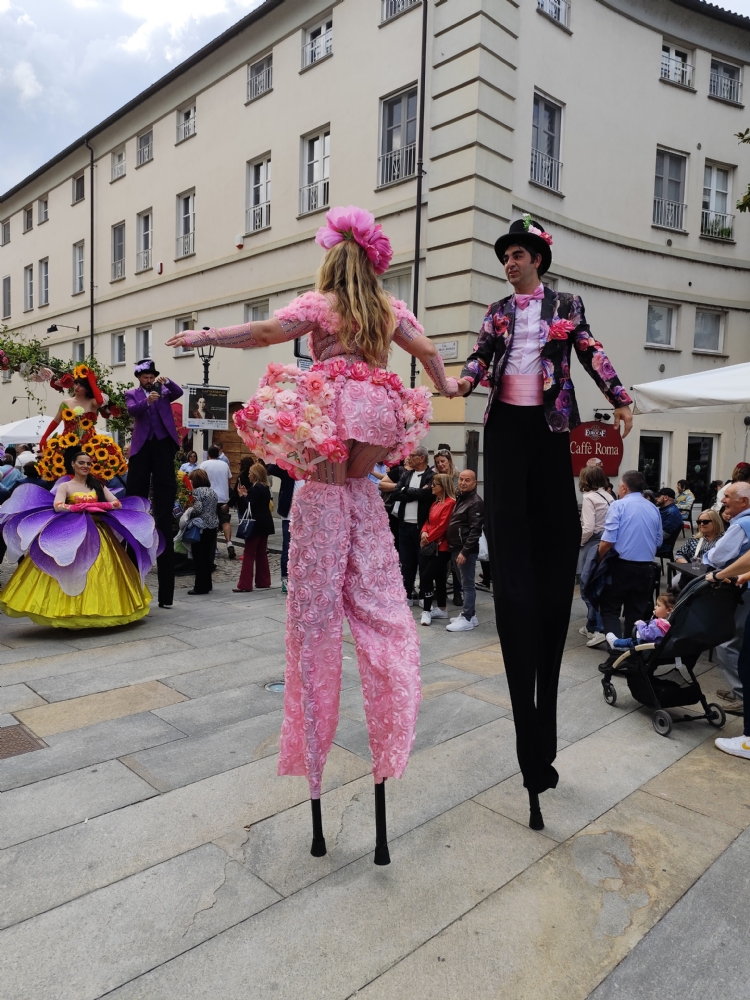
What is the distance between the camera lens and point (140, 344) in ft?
68.0

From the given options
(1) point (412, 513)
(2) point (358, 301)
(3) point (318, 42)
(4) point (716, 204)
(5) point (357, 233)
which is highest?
(3) point (318, 42)

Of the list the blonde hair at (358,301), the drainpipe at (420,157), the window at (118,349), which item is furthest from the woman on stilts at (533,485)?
the window at (118,349)

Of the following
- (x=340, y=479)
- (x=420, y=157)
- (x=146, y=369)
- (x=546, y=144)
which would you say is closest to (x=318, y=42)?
(x=420, y=157)

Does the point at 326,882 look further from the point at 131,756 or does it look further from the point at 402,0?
the point at 402,0

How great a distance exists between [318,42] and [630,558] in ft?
47.7

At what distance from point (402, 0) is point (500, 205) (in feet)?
15.3

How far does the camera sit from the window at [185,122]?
1861cm

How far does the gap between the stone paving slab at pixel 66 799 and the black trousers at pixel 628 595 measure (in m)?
3.95

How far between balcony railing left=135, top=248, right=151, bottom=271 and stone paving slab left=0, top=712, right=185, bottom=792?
1909 cm

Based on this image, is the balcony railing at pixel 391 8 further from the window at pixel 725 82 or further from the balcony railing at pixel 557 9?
the window at pixel 725 82

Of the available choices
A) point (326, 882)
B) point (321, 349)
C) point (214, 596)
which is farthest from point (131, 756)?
point (214, 596)

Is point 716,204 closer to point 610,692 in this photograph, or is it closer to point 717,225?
point 717,225

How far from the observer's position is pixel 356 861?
2441mm

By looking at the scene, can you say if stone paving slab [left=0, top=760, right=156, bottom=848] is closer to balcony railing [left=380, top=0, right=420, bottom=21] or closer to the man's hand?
the man's hand
